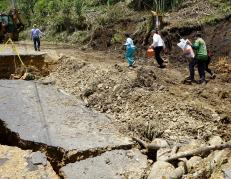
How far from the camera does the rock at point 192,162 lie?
298 inches

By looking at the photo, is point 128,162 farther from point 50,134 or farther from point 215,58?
point 215,58

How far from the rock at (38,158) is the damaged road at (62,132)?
0.43 ft

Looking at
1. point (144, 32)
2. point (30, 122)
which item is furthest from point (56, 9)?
point (30, 122)

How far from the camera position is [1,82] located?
14.9 m

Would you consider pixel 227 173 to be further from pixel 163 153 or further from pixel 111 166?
pixel 111 166

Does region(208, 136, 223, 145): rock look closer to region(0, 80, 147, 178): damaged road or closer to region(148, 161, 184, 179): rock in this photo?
region(148, 161, 184, 179): rock

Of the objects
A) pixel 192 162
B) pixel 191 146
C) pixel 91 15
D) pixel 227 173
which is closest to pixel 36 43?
pixel 91 15

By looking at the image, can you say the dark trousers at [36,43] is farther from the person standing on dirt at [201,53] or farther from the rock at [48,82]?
the person standing on dirt at [201,53]

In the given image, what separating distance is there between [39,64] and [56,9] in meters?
11.9

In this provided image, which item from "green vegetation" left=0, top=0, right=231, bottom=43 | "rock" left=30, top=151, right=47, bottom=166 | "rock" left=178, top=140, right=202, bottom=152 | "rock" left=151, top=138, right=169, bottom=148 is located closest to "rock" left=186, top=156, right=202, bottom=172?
"rock" left=178, top=140, right=202, bottom=152

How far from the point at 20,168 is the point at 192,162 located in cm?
316

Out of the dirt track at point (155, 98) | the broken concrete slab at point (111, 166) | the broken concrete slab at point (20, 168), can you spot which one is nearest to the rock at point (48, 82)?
the dirt track at point (155, 98)

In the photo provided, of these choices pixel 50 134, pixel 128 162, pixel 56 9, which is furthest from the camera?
pixel 56 9

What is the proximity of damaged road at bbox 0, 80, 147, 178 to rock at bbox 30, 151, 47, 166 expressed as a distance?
13 centimetres
